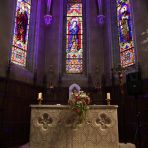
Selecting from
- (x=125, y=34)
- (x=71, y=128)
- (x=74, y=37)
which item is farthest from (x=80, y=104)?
(x=74, y=37)

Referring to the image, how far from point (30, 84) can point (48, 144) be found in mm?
4529

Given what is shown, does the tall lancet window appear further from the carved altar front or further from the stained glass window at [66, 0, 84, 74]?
the carved altar front

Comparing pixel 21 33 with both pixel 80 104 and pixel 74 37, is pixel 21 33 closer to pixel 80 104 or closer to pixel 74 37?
pixel 74 37

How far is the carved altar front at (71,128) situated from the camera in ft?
15.7

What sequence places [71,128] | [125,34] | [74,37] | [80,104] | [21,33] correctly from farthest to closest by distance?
Result: [74,37], [125,34], [21,33], [71,128], [80,104]

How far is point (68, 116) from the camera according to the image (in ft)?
16.3

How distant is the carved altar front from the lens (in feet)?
15.7

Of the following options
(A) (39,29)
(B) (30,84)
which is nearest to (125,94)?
(B) (30,84)

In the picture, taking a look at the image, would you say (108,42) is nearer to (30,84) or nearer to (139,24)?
(139,24)

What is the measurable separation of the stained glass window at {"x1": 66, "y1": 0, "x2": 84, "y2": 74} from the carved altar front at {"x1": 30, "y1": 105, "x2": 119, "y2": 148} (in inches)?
213

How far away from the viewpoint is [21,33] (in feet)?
Answer: 30.6

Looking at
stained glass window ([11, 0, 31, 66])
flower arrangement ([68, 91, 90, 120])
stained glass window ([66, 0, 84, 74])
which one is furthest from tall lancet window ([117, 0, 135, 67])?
stained glass window ([11, 0, 31, 66])

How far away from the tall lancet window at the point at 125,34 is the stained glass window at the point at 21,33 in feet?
16.1

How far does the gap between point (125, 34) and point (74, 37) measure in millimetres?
2926
